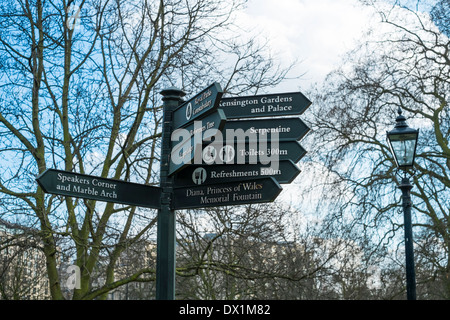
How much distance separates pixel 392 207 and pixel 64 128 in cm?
891

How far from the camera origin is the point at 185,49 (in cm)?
1143

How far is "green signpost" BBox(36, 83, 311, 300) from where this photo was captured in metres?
4.90

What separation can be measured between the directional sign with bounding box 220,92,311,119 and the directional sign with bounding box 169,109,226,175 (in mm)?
609

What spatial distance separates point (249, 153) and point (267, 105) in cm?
55

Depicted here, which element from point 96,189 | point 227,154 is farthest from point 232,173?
point 96,189

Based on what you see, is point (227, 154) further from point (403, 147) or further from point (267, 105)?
point (403, 147)

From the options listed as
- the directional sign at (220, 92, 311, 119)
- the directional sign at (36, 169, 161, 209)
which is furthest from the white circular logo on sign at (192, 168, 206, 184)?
the directional sign at (220, 92, 311, 119)

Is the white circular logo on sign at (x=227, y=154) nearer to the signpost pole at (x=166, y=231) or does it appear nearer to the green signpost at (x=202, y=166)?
the green signpost at (x=202, y=166)

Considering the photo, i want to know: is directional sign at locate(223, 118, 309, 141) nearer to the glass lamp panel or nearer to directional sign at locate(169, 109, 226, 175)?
directional sign at locate(169, 109, 226, 175)

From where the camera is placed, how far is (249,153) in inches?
205

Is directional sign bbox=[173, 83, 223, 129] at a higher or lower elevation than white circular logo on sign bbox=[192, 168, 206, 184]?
A: higher

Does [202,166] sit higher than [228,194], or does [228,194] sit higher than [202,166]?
[202,166]

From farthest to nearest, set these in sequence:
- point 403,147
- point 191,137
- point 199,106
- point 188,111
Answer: point 403,147, point 188,111, point 191,137, point 199,106

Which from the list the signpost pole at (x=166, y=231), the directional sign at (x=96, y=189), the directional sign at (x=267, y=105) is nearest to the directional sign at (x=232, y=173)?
the signpost pole at (x=166, y=231)
